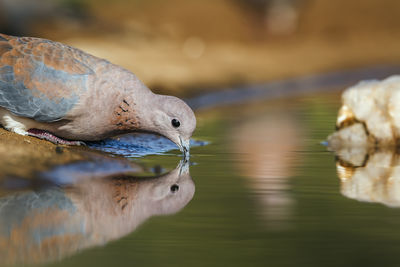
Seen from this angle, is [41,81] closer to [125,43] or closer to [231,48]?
[125,43]

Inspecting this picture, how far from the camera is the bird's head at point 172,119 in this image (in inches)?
278

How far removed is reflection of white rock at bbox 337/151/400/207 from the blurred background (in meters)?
4.70

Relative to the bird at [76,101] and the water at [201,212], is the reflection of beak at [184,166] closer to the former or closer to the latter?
the water at [201,212]

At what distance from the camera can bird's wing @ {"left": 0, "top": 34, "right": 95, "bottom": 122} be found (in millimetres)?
7074

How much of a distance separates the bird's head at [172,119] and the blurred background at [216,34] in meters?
4.18

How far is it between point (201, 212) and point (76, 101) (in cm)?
234

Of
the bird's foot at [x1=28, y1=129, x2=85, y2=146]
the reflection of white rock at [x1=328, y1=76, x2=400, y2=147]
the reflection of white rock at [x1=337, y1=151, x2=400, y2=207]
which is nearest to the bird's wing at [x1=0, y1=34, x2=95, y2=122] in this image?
the bird's foot at [x1=28, y1=129, x2=85, y2=146]

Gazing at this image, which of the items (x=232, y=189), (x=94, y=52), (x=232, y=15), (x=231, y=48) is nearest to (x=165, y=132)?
(x=232, y=189)

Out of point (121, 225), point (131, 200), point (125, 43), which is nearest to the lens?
point (121, 225)

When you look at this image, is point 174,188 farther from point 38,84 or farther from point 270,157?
point 38,84

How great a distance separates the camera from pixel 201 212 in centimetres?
508

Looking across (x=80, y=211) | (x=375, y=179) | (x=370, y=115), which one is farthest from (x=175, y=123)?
(x=80, y=211)

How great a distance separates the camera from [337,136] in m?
8.11

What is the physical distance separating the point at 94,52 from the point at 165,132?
5.24 meters
